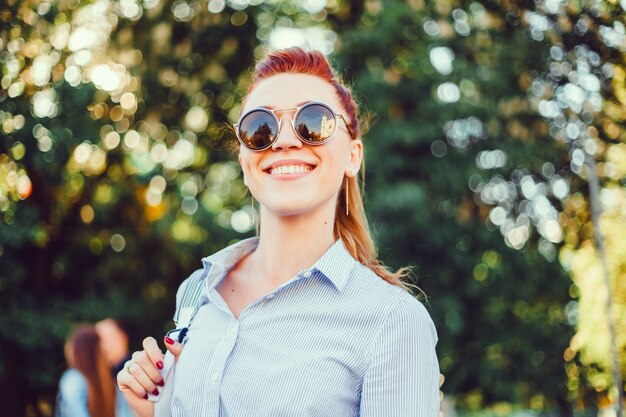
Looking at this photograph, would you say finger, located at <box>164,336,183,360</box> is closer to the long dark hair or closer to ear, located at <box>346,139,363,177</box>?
ear, located at <box>346,139,363,177</box>

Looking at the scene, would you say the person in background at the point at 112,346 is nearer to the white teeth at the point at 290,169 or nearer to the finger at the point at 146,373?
the finger at the point at 146,373

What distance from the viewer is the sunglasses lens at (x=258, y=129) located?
169 cm

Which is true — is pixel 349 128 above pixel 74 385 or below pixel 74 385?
above

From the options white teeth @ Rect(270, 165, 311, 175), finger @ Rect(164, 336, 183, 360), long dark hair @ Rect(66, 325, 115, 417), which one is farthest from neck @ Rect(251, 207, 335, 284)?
long dark hair @ Rect(66, 325, 115, 417)

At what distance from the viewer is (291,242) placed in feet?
5.74

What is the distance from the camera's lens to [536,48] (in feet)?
21.9

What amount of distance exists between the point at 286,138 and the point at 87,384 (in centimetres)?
372

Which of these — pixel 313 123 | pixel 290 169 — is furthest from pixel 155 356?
pixel 313 123

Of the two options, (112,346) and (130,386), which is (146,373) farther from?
(112,346)

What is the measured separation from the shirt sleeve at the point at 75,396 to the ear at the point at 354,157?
3532mm

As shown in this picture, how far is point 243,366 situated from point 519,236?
8.52 m

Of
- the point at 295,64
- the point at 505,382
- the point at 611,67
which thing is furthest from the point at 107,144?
the point at 295,64

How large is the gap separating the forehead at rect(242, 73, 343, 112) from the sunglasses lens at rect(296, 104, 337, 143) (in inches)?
2.1

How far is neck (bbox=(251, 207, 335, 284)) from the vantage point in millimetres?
1738
